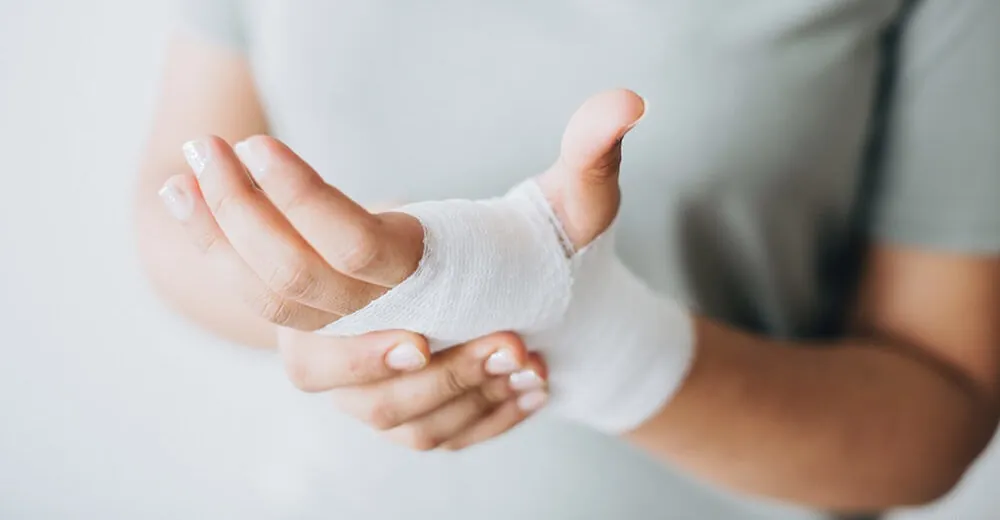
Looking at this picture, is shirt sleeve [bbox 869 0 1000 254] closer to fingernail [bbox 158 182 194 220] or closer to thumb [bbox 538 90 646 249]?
thumb [bbox 538 90 646 249]

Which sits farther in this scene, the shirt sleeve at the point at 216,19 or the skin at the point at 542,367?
the shirt sleeve at the point at 216,19

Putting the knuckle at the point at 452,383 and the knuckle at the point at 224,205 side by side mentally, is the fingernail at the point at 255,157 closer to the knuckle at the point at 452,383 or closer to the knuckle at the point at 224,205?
the knuckle at the point at 224,205

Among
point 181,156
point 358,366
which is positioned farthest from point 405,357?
point 181,156

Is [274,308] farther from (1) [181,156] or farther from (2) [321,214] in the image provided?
(1) [181,156]

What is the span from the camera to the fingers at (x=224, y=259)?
241 mm

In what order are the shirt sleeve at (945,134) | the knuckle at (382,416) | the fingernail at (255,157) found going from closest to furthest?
the fingernail at (255,157), the knuckle at (382,416), the shirt sleeve at (945,134)

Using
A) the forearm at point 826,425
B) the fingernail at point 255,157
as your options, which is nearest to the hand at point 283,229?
the fingernail at point 255,157

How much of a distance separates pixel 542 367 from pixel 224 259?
0.14m

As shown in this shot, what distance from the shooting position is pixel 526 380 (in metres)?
0.34

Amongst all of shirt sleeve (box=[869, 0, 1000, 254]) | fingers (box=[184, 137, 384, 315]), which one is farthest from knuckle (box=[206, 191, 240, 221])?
shirt sleeve (box=[869, 0, 1000, 254])

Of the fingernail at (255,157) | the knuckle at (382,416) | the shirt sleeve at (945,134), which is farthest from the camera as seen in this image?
the shirt sleeve at (945,134)

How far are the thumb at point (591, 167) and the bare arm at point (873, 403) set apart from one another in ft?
0.53

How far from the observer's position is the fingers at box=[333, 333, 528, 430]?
316mm

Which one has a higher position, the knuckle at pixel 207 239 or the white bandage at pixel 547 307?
the knuckle at pixel 207 239
